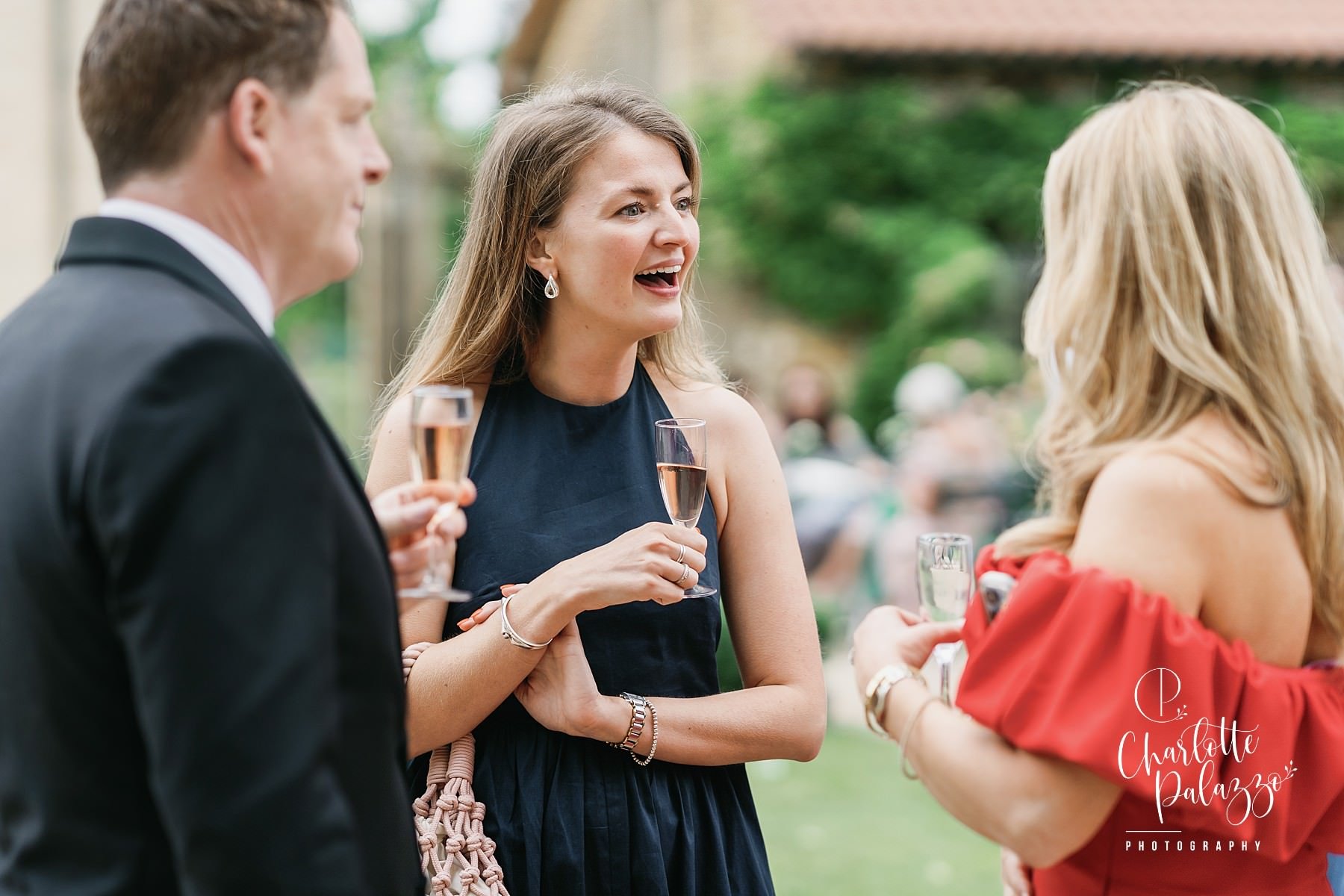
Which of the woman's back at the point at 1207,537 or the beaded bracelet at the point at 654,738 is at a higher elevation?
the woman's back at the point at 1207,537

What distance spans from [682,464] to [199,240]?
1.06 metres

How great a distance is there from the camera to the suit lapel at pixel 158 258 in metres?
1.49

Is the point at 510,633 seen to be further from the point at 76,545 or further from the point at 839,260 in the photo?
the point at 839,260

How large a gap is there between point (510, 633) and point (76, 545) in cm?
106

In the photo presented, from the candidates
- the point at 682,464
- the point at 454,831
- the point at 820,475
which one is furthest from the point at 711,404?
the point at 820,475

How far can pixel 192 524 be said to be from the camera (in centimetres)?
134

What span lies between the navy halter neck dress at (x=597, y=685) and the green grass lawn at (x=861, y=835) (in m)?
3.45

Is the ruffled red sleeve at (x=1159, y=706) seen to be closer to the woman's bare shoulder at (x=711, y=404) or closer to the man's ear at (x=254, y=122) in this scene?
the woman's bare shoulder at (x=711, y=404)

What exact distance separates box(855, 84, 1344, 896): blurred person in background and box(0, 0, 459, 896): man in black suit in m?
0.97

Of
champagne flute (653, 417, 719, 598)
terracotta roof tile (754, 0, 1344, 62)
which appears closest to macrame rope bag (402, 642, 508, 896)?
champagne flute (653, 417, 719, 598)

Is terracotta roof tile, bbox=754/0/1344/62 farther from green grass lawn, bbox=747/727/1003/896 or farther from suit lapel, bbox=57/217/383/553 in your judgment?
suit lapel, bbox=57/217/383/553

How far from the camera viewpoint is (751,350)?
1520 centimetres

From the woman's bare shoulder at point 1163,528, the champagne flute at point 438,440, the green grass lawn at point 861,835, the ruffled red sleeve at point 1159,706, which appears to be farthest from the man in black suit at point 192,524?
the green grass lawn at point 861,835

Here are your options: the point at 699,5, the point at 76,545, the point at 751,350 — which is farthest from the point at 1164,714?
the point at 699,5
